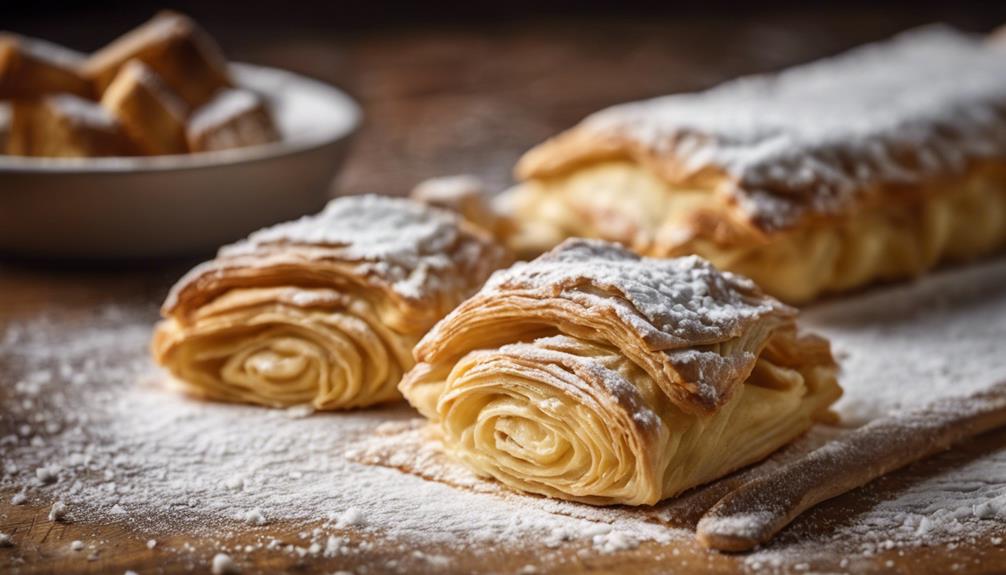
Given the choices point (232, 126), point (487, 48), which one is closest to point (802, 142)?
point (232, 126)

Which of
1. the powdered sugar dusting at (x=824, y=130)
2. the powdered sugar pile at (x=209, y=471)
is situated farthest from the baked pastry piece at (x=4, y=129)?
the powdered sugar dusting at (x=824, y=130)

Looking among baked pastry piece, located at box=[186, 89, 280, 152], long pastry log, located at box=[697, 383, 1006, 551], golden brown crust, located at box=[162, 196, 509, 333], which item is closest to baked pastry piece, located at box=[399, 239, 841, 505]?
long pastry log, located at box=[697, 383, 1006, 551]

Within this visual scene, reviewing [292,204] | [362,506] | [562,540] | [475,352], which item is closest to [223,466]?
[362,506]

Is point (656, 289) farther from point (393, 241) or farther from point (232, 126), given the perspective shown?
point (232, 126)

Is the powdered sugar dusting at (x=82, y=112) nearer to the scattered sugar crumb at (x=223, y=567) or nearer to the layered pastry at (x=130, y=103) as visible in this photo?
the layered pastry at (x=130, y=103)

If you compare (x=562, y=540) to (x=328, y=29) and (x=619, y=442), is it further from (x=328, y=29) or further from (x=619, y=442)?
(x=328, y=29)

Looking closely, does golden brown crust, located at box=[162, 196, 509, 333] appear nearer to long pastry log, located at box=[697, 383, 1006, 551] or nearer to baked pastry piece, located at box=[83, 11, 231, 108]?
long pastry log, located at box=[697, 383, 1006, 551]
